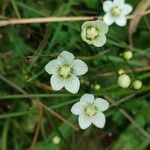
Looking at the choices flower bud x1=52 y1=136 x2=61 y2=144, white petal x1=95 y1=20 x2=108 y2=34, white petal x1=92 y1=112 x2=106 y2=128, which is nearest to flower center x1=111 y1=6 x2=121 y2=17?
white petal x1=95 y1=20 x2=108 y2=34

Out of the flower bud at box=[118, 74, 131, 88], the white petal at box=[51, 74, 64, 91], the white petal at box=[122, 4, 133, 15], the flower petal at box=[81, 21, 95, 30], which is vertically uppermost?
the white petal at box=[122, 4, 133, 15]

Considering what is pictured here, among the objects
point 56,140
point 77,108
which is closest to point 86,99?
point 77,108

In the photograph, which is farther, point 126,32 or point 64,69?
point 126,32

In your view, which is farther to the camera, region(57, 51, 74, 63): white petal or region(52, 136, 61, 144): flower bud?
region(52, 136, 61, 144): flower bud

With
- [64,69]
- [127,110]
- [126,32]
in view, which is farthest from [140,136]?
[64,69]

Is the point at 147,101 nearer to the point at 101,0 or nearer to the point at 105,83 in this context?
the point at 105,83

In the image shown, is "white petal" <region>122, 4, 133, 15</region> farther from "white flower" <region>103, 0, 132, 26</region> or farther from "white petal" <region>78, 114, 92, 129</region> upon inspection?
"white petal" <region>78, 114, 92, 129</region>

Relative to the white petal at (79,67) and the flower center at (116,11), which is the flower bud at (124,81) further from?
the flower center at (116,11)
